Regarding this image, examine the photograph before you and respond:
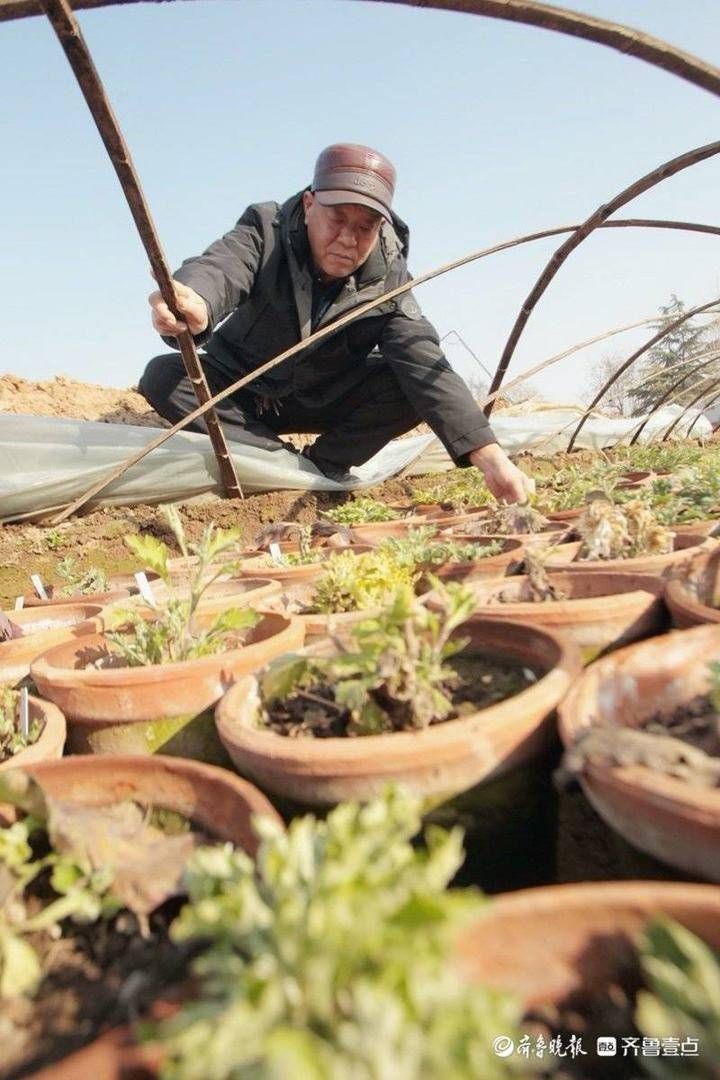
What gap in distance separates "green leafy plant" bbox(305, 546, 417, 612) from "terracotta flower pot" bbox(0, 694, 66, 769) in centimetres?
70

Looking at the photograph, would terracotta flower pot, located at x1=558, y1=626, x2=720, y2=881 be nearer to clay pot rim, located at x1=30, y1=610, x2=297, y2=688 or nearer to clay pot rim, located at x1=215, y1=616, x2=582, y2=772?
clay pot rim, located at x1=215, y1=616, x2=582, y2=772

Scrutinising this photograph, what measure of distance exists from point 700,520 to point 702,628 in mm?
1454

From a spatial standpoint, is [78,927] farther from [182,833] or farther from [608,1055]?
[608,1055]

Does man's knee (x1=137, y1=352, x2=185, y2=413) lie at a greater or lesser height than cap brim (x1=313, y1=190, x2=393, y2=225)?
lesser

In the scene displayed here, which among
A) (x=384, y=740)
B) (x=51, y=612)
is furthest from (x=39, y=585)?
(x=384, y=740)

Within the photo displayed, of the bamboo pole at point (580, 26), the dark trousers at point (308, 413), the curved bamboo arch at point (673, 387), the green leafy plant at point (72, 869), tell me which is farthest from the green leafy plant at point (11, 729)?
the curved bamboo arch at point (673, 387)

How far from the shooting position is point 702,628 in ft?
3.58

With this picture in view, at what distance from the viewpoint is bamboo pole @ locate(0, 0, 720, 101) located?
5.59 feet

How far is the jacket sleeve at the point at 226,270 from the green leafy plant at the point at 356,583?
5.70 feet

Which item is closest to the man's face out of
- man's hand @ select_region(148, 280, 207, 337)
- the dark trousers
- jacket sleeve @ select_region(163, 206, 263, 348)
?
jacket sleeve @ select_region(163, 206, 263, 348)

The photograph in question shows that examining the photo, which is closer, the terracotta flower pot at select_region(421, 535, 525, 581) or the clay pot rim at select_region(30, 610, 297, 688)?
the clay pot rim at select_region(30, 610, 297, 688)

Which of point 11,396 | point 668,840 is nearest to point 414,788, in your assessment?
point 668,840

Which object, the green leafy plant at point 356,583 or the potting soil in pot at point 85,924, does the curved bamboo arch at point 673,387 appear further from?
the potting soil in pot at point 85,924

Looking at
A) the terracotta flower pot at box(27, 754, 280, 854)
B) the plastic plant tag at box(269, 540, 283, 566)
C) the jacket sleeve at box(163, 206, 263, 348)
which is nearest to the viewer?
the terracotta flower pot at box(27, 754, 280, 854)
